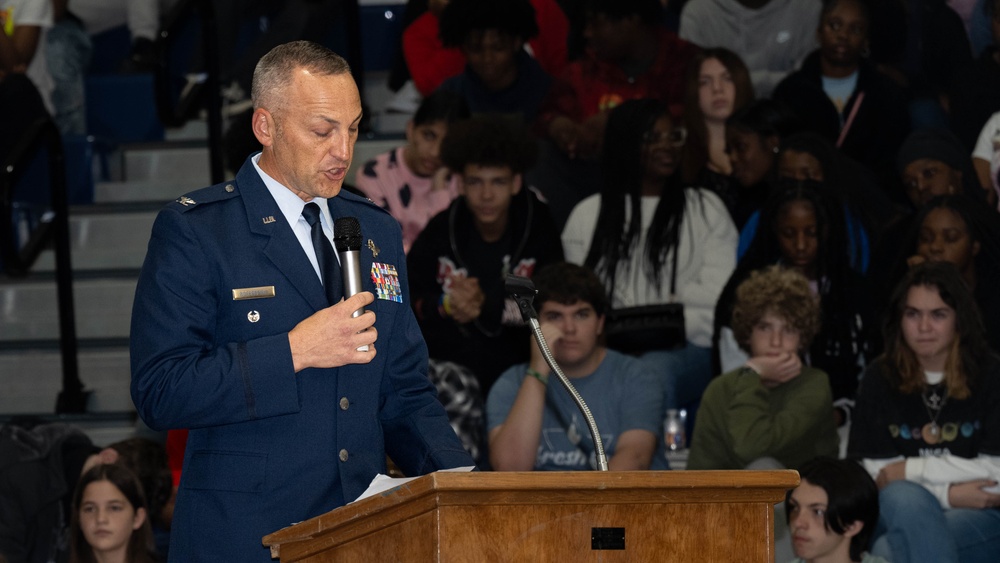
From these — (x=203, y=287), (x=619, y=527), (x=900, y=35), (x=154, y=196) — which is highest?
(x=900, y=35)

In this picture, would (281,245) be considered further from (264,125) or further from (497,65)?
(497,65)

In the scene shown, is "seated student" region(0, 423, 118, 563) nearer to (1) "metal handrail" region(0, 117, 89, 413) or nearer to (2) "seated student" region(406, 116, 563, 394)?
(1) "metal handrail" region(0, 117, 89, 413)

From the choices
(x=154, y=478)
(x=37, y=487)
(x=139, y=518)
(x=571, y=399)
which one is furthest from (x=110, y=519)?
(x=571, y=399)

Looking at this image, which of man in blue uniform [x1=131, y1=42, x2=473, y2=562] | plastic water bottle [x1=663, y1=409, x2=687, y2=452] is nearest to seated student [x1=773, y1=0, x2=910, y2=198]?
plastic water bottle [x1=663, y1=409, x2=687, y2=452]

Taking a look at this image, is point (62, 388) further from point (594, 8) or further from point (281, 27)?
point (594, 8)

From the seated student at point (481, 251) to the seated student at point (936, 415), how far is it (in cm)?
152

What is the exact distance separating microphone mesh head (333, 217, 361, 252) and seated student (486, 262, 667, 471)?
2826 millimetres

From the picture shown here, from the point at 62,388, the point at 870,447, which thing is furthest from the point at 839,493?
the point at 62,388

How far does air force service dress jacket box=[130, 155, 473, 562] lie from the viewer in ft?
8.38

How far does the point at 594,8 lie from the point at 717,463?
257cm

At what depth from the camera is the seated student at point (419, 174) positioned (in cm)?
675

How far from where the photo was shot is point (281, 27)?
25.9ft

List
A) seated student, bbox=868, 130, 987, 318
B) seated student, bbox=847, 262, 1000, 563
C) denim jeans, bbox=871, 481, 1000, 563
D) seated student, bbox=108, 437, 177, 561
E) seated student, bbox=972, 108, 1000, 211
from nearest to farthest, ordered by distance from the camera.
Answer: denim jeans, bbox=871, 481, 1000, 563, seated student, bbox=847, 262, 1000, 563, seated student, bbox=108, 437, 177, 561, seated student, bbox=868, 130, 987, 318, seated student, bbox=972, 108, 1000, 211

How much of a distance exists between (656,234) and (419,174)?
45.6 inches
